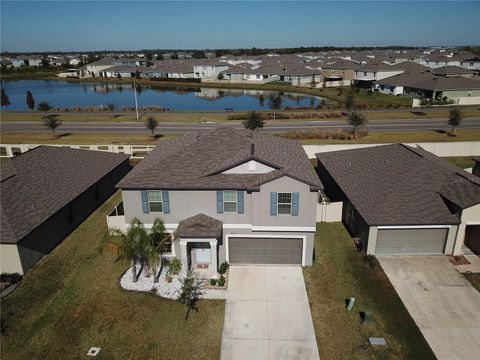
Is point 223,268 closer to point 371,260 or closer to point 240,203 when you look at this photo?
point 240,203

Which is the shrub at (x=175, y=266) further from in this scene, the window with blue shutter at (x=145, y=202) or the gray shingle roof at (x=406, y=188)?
the gray shingle roof at (x=406, y=188)

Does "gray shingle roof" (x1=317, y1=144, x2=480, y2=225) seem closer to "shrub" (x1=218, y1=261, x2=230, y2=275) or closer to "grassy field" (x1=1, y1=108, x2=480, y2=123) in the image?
"shrub" (x1=218, y1=261, x2=230, y2=275)

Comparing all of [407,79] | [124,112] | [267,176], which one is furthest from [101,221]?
[407,79]

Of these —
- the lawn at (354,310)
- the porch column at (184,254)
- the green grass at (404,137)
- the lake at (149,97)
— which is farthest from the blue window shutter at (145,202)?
the lake at (149,97)

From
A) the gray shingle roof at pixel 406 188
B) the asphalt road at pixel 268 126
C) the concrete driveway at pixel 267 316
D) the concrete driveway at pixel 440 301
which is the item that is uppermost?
the gray shingle roof at pixel 406 188

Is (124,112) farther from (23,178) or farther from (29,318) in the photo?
(29,318)

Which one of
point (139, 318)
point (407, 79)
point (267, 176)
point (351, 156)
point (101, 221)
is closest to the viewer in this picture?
point (139, 318)

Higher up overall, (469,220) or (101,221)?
(469,220)
